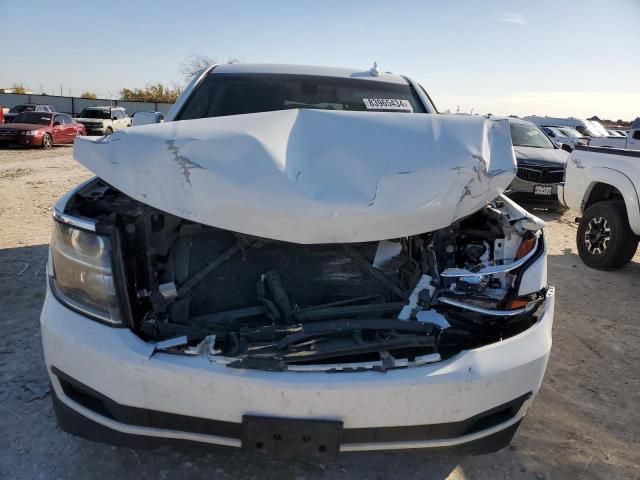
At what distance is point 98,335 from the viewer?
66.0 inches

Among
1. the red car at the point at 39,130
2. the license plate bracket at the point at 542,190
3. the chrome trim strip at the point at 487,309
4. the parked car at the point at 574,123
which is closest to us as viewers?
the chrome trim strip at the point at 487,309

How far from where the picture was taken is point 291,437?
161 cm

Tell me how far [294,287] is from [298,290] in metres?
0.02

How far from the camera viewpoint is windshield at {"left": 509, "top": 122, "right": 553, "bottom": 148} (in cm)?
989

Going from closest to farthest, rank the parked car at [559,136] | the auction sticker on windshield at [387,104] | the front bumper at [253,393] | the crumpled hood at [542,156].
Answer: the front bumper at [253,393] → the auction sticker on windshield at [387,104] → the crumpled hood at [542,156] → the parked car at [559,136]

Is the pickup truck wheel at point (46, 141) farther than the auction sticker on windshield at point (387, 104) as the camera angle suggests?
Yes

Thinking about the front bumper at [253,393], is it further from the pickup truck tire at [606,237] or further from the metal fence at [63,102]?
the metal fence at [63,102]

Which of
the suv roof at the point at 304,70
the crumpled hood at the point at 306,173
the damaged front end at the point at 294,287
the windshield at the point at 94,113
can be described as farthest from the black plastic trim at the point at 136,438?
the windshield at the point at 94,113

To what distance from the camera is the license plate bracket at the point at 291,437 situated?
1589 millimetres

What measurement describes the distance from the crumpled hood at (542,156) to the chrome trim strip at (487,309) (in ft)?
24.2

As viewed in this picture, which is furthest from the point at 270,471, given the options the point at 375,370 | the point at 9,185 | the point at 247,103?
the point at 9,185

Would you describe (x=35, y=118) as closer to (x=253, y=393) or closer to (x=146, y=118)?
(x=146, y=118)

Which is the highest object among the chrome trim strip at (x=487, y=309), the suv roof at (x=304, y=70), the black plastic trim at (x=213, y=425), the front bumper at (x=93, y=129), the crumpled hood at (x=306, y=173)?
the suv roof at (x=304, y=70)

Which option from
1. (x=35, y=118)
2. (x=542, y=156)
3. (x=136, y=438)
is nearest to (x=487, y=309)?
(x=136, y=438)
